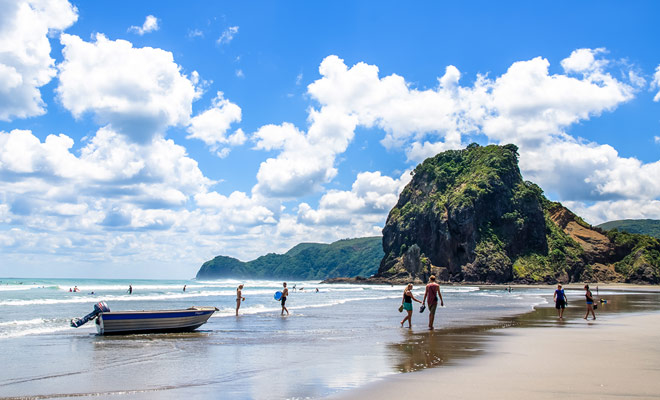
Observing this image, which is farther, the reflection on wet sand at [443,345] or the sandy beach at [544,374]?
the reflection on wet sand at [443,345]

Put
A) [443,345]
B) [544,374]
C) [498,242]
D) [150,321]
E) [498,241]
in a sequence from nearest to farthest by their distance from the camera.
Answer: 1. [544,374]
2. [443,345]
3. [150,321]
4. [498,242]
5. [498,241]

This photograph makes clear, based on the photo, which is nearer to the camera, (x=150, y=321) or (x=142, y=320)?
(x=142, y=320)

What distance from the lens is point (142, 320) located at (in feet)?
62.3

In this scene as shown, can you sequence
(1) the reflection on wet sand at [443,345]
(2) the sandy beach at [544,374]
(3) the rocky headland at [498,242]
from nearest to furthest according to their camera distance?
(2) the sandy beach at [544,374] < (1) the reflection on wet sand at [443,345] < (3) the rocky headland at [498,242]

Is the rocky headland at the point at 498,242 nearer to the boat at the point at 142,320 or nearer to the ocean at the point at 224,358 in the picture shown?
the ocean at the point at 224,358

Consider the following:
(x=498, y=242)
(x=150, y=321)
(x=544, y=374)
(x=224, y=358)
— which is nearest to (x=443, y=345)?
(x=544, y=374)

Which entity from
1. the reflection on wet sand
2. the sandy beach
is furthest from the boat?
the sandy beach

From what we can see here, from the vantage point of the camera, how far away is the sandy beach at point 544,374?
823 centimetres

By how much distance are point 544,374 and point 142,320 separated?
14.6m

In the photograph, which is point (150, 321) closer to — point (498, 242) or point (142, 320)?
point (142, 320)

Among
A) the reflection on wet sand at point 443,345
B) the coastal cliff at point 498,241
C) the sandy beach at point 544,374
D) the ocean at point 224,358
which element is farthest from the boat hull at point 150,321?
the coastal cliff at point 498,241

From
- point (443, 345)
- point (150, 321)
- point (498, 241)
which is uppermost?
point (498, 241)

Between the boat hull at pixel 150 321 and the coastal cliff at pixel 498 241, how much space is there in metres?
110

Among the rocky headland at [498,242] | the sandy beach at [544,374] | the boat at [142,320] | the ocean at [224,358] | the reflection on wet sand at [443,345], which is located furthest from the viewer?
the rocky headland at [498,242]
